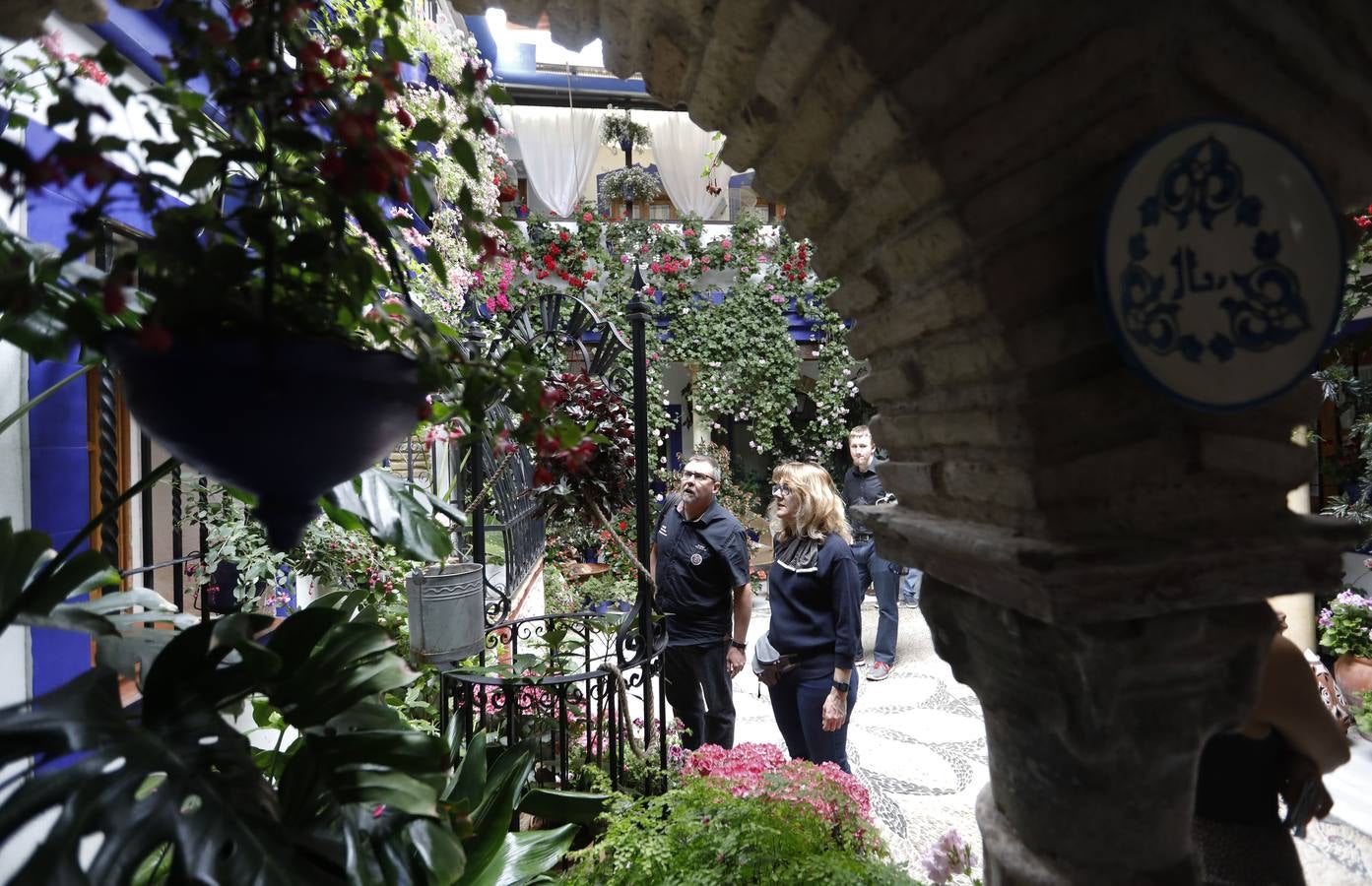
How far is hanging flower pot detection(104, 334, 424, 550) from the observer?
33.0 inches

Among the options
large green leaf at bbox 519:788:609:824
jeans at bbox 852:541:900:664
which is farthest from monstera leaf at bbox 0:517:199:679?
jeans at bbox 852:541:900:664

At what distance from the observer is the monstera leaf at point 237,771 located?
0.86 meters

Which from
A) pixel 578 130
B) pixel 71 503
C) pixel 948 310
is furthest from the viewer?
pixel 578 130

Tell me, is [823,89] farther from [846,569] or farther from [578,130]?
[578,130]

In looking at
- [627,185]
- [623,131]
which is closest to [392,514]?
[627,185]

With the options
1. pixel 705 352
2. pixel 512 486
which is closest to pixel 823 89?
pixel 512 486

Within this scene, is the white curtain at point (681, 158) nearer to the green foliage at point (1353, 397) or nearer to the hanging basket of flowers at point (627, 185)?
the hanging basket of flowers at point (627, 185)

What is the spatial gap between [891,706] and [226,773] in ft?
15.3

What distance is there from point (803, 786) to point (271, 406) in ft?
6.68

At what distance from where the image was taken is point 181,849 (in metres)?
0.88

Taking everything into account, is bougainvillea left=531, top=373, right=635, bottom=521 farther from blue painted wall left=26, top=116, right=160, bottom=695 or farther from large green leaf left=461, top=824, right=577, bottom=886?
blue painted wall left=26, top=116, right=160, bottom=695

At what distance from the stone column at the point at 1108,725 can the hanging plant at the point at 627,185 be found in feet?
26.2

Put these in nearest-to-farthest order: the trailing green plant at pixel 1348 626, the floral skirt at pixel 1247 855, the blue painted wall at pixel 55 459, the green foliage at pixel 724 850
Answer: the floral skirt at pixel 1247 855, the green foliage at pixel 724 850, the blue painted wall at pixel 55 459, the trailing green plant at pixel 1348 626

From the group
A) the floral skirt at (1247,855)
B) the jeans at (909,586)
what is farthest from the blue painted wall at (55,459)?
the jeans at (909,586)
